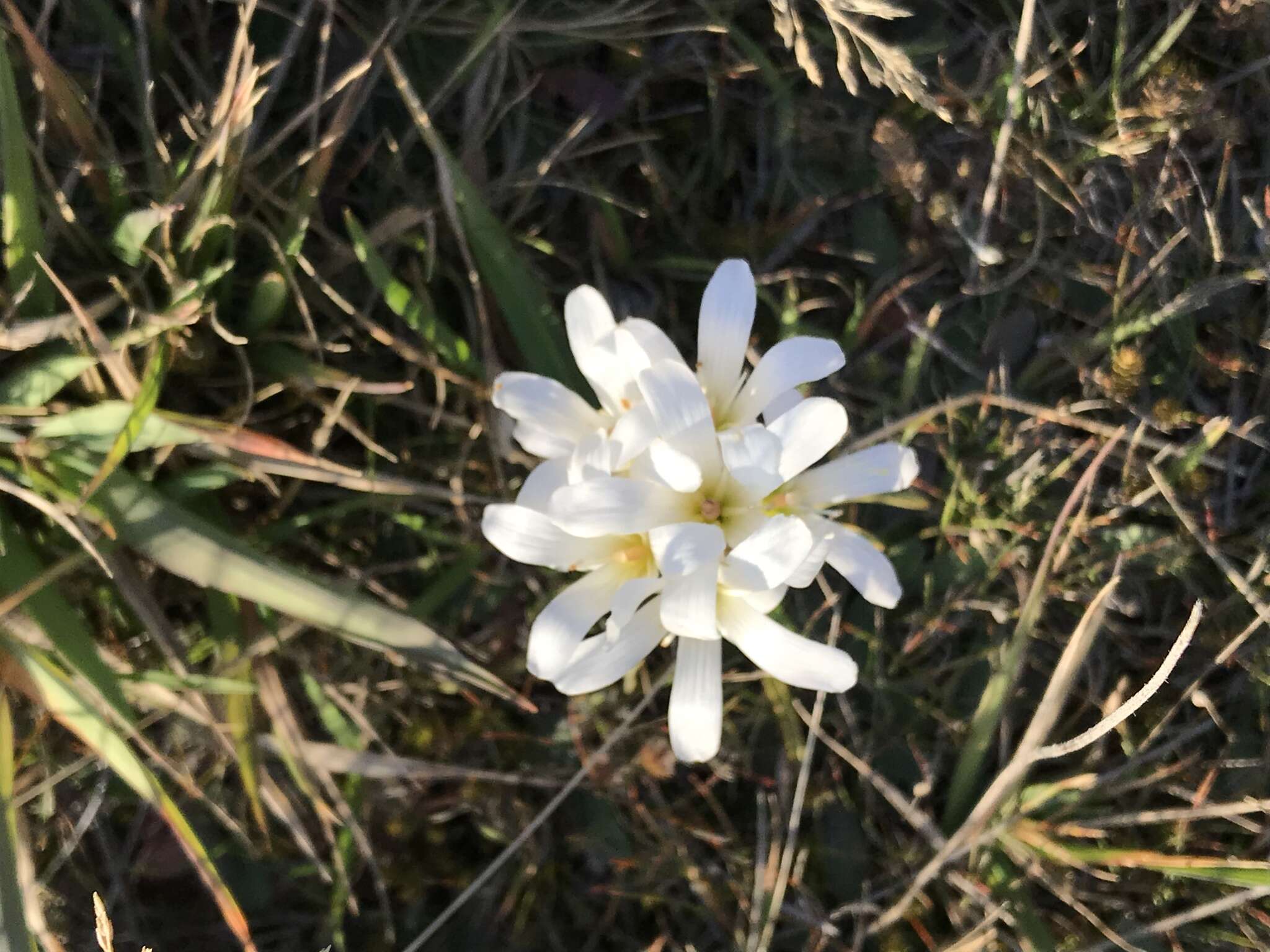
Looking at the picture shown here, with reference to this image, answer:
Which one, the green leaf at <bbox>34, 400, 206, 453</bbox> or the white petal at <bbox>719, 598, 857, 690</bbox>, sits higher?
the green leaf at <bbox>34, 400, 206, 453</bbox>

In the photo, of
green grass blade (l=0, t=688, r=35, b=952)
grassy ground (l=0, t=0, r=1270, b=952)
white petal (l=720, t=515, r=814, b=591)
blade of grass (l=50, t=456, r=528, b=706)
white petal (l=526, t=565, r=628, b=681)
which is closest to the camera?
white petal (l=720, t=515, r=814, b=591)

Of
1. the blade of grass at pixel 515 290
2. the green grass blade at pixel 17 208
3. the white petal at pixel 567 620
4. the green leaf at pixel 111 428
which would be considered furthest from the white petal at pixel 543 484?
the green grass blade at pixel 17 208

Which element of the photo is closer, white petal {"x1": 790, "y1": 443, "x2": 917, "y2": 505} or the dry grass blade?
white petal {"x1": 790, "y1": 443, "x2": 917, "y2": 505}

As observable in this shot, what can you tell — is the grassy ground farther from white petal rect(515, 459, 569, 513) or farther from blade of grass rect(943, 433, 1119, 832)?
white petal rect(515, 459, 569, 513)

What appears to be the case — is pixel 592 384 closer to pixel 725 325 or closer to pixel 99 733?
pixel 725 325

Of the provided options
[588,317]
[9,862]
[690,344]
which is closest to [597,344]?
[588,317]

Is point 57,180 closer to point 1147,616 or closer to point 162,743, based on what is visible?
point 162,743

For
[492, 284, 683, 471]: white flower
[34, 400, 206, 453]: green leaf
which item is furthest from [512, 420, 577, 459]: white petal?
[34, 400, 206, 453]: green leaf
